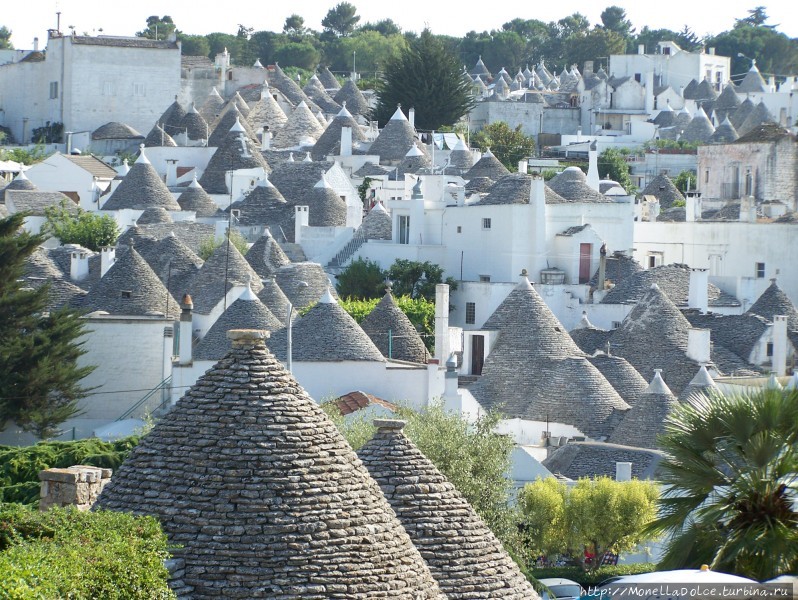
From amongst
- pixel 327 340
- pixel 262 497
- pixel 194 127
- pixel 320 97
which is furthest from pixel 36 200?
pixel 262 497

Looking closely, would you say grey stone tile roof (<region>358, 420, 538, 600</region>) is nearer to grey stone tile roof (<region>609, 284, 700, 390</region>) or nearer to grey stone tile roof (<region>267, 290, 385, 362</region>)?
grey stone tile roof (<region>267, 290, 385, 362</region>)

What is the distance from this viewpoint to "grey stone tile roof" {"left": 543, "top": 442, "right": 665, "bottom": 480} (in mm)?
39375

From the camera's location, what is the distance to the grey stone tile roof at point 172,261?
54719 millimetres

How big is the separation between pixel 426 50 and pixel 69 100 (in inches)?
618

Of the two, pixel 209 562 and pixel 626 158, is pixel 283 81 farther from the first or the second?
pixel 209 562

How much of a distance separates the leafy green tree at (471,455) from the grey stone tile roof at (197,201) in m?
36.7

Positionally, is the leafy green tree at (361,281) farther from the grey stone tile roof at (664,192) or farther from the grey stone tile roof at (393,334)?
the grey stone tile roof at (664,192)

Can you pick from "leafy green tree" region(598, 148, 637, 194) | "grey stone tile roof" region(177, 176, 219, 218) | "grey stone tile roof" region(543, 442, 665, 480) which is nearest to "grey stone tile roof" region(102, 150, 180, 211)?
"grey stone tile roof" region(177, 176, 219, 218)

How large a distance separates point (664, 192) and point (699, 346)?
110ft

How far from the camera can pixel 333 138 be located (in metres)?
81.3

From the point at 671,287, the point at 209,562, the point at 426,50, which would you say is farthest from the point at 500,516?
the point at 426,50

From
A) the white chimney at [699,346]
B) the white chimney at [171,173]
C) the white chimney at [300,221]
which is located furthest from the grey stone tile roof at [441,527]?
the white chimney at [171,173]

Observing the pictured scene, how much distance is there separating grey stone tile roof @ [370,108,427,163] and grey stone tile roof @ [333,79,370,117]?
1540 centimetres

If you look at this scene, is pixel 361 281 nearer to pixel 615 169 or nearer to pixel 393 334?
pixel 393 334
